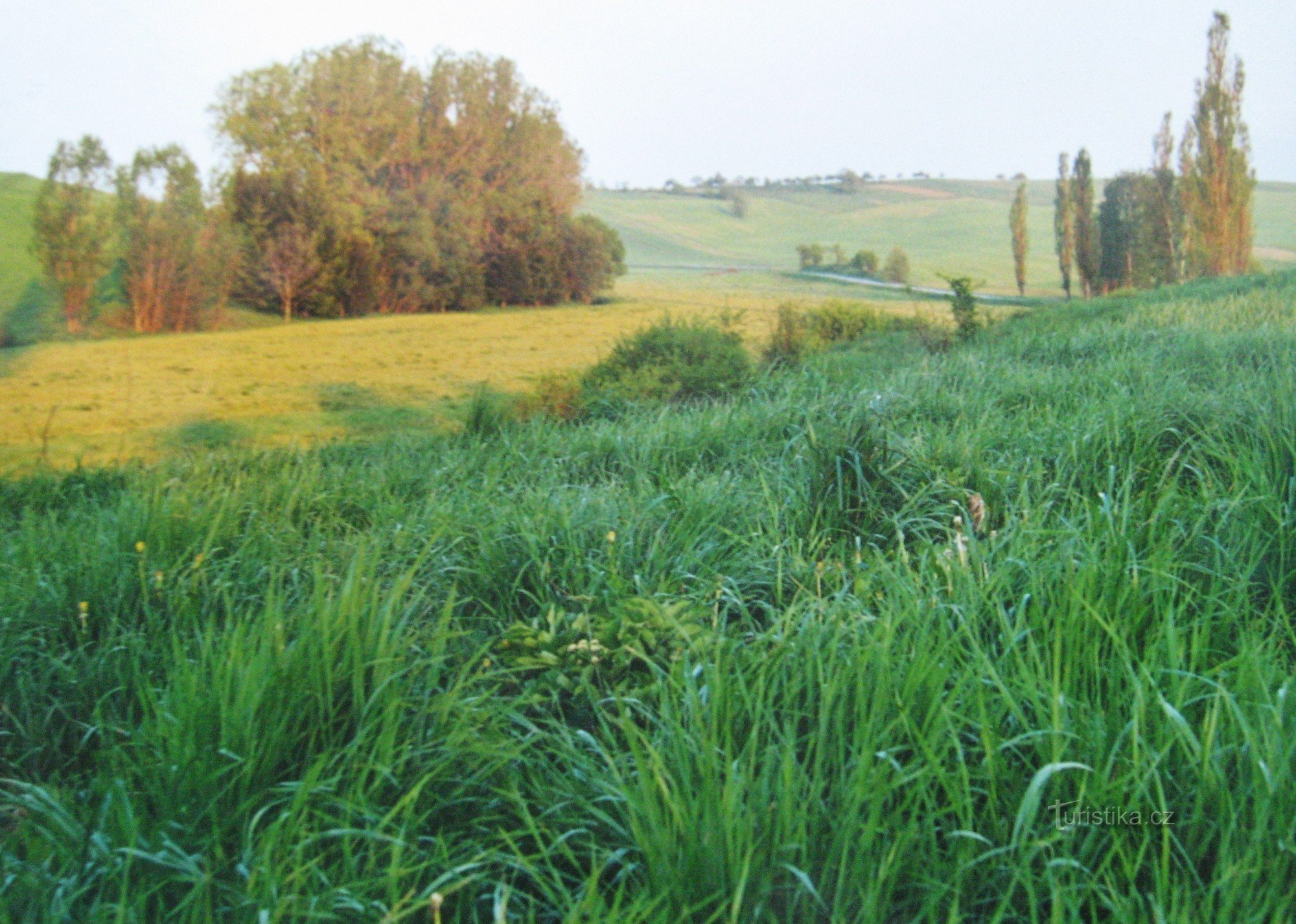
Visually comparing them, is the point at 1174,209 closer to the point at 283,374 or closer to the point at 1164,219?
the point at 1164,219

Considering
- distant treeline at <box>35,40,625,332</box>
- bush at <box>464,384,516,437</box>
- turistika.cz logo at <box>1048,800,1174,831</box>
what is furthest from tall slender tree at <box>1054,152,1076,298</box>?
turistika.cz logo at <box>1048,800,1174,831</box>

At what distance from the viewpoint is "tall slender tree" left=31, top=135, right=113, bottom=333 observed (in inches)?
181

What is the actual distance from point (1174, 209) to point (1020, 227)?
2.58 m

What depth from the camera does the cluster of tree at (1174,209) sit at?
9.37 metres

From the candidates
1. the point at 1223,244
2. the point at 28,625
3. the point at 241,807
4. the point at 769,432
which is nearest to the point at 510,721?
the point at 241,807

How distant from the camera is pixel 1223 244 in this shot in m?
10.8

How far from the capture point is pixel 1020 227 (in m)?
9.20

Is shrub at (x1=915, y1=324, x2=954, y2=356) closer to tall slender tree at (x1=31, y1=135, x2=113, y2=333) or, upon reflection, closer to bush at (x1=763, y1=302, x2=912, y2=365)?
bush at (x1=763, y1=302, x2=912, y2=365)

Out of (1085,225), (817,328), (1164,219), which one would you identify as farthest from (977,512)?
(1164,219)

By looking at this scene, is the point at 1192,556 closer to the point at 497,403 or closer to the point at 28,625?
the point at 28,625

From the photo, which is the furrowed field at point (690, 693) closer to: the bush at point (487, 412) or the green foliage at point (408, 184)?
the bush at point (487, 412)

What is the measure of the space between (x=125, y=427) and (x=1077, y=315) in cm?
769

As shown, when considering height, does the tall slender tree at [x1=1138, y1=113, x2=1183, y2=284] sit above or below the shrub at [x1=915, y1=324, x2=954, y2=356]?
above

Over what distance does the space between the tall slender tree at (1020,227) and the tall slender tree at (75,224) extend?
7.59 metres
